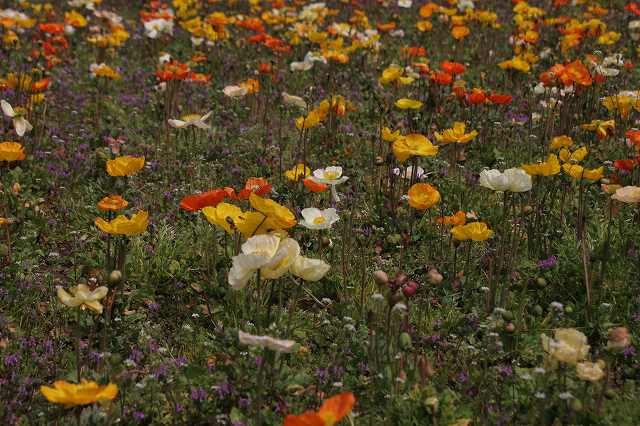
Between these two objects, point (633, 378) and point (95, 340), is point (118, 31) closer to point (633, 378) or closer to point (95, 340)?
point (95, 340)

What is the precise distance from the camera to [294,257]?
2.78 meters

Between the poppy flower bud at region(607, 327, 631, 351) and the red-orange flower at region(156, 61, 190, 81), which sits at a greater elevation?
the poppy flower bud at region(607, 327, 631, 351)

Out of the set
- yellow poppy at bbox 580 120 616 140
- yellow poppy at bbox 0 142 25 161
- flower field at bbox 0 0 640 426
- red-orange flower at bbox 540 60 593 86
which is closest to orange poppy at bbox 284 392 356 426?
flower field at bbox 0 0 640 426

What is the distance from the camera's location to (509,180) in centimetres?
348

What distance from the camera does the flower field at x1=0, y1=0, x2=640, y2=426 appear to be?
2.85 metres

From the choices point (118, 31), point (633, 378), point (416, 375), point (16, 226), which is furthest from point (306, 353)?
point (118, 31)

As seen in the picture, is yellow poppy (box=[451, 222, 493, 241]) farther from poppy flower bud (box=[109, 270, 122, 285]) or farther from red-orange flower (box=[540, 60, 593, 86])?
red-orange flower (box=[540, 60, 593, 86])

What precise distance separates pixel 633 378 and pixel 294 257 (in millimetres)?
1703

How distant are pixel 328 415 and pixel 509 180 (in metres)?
1.88

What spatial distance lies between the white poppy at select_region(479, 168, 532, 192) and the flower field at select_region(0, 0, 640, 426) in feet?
0.04

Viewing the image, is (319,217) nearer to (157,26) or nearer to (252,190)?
(252,190)

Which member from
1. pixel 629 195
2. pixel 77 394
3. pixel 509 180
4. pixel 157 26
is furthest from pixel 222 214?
pixel 157 26

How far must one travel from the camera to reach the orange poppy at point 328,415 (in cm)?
195

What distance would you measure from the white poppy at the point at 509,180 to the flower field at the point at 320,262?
0.01 meters
